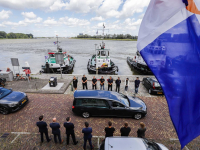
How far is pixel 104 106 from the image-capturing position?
7.54 metres

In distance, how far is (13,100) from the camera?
8.21 meters

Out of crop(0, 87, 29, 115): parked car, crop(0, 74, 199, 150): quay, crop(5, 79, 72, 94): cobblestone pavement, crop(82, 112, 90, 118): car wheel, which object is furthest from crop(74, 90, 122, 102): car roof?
crop(5, 79, 72, 94): cobblestone pavement

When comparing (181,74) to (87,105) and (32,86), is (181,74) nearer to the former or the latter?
(87,105)

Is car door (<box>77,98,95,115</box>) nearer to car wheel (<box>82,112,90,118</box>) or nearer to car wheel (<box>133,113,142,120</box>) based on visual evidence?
car wheel (<box>82,112,90,118</box>)

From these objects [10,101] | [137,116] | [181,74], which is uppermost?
[181,74]

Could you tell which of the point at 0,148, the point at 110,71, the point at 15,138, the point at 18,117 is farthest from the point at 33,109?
the point at 110,71

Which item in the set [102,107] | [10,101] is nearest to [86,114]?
[102,107]

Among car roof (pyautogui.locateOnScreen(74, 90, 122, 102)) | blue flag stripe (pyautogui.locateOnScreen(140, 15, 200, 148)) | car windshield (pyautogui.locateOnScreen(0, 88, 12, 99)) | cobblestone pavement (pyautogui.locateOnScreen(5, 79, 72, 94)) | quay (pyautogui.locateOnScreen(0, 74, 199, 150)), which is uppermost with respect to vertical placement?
blue flag stripe (pyautogui.locateOnScreen(140, 15, 200, 148))

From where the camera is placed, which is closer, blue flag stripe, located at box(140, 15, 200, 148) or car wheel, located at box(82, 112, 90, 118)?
blue flag stripe, located at box(140, 15, 200, 148)

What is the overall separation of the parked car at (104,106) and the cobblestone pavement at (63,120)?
15.0 inches

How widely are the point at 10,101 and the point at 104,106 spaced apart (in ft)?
19.4

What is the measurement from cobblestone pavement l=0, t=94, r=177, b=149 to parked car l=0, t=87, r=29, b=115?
361 millimetres

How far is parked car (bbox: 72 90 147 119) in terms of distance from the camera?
24.7 feet

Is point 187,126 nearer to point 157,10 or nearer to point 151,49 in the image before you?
point 151,49
